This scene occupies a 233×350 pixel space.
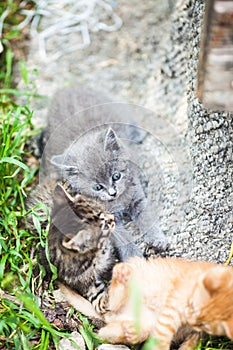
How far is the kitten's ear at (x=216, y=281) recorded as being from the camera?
2104mm

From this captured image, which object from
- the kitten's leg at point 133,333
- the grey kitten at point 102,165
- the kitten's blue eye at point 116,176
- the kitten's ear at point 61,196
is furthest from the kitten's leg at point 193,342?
the kitten's blue eye at point 116,176

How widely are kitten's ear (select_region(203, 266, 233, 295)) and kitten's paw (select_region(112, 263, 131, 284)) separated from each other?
1.37 ft

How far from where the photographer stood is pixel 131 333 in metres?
2.34

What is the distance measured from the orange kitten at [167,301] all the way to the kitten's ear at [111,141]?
0.57 metres

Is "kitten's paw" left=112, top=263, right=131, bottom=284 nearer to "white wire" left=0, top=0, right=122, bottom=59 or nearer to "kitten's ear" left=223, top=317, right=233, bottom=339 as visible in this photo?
"kitten's ear" left=223, top=317, right=233, bottom=339

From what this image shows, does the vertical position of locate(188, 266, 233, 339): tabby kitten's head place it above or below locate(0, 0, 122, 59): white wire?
below

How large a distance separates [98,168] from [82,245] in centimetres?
47

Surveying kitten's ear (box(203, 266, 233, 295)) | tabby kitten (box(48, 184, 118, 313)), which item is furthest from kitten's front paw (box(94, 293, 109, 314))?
kitten's ear (box(203, 266, 233, 295))

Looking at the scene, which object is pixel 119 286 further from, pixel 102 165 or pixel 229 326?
pixel 102 165

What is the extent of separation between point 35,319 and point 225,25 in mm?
1404

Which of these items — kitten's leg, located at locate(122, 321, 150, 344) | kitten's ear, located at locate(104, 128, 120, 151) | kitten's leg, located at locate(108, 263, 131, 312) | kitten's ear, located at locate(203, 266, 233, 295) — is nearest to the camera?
kitten's ear, located at locate(203, 266, 233, 295)

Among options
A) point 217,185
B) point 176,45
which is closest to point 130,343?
point 217,185

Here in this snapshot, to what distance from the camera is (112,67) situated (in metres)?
4.04

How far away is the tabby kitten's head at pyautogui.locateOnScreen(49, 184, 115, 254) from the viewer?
8.21 feet
